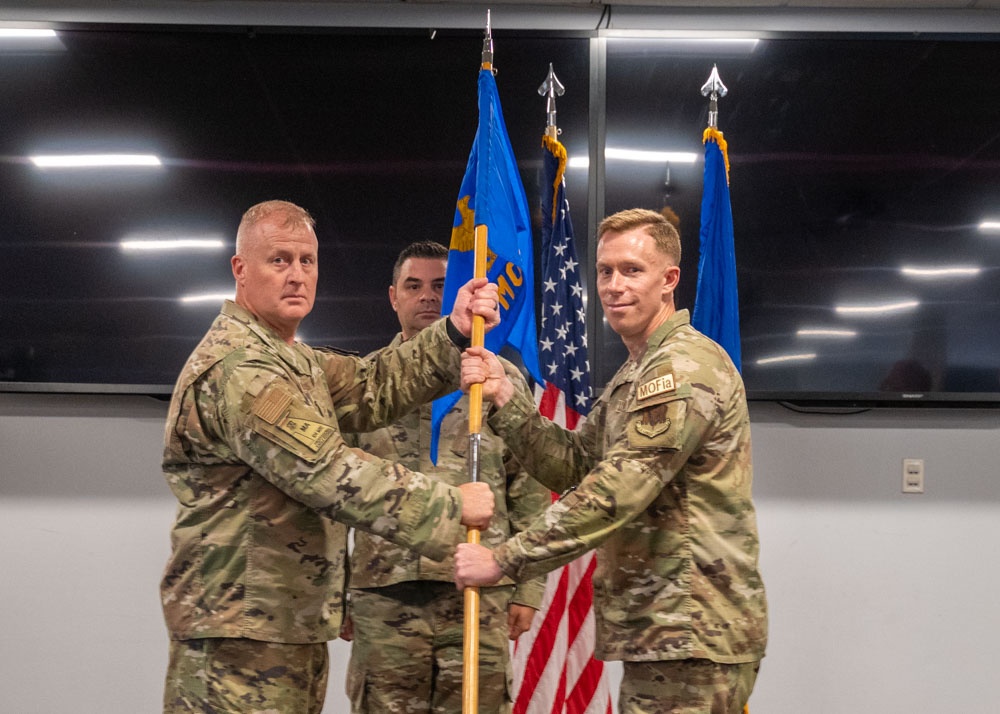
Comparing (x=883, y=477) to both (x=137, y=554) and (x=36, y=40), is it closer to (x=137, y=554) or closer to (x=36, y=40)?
(x=137, y=554)

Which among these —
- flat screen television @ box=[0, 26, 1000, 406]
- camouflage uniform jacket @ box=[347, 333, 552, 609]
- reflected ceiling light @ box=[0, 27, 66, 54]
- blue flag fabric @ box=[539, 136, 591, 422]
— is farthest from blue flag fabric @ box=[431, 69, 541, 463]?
reflected ceiling light @ box=[0, 27, 66, 54]

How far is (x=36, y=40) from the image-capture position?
4.17m

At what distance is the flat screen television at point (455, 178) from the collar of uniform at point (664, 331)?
1481 mm

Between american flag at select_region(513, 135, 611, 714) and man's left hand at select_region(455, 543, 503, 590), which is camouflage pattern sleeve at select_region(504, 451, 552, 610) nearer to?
american flag at select_region(513, 135, 611, 714)

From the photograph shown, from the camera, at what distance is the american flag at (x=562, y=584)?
3338 millimetres

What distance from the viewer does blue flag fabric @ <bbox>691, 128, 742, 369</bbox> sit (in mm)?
3488

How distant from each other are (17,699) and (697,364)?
333cm

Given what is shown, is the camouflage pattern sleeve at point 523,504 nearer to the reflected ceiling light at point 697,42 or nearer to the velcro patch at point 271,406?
the velcro patch at point 271,406

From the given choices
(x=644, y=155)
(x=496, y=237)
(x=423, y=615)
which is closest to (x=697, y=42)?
(x=644, y=155)

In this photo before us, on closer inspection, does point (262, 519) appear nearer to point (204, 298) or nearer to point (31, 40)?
point (204, 298)

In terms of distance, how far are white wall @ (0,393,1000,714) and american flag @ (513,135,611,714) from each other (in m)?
0.74

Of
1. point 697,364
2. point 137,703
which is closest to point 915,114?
point 697,364

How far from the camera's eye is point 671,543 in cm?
230

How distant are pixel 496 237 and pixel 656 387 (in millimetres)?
831
